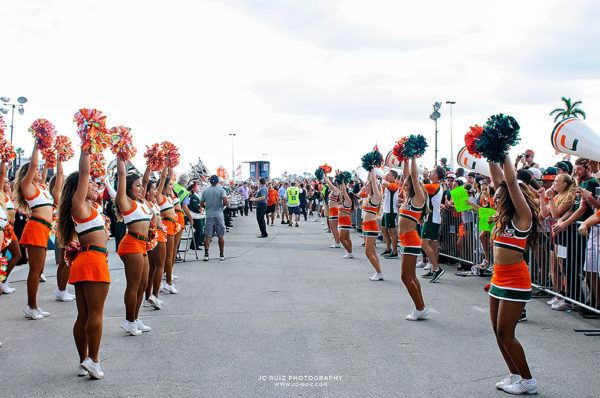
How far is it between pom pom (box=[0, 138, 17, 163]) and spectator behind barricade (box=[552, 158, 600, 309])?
7.20 meters

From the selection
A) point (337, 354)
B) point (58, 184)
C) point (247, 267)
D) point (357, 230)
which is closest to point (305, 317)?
point (337, 354)

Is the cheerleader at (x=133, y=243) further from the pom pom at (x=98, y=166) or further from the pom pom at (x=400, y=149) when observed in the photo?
the pom pom at (x=400, y=149)

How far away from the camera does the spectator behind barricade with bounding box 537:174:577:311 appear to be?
24.3 ft

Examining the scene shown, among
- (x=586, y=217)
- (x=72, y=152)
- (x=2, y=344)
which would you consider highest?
(x=72, y=152)

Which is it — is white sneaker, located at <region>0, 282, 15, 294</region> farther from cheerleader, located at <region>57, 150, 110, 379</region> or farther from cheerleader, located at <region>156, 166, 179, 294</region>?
cheerleader, located at <region>57, 150, 110, 379</region>

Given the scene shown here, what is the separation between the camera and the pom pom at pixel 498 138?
4332mm

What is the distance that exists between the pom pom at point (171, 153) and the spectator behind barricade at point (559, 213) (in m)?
5.37

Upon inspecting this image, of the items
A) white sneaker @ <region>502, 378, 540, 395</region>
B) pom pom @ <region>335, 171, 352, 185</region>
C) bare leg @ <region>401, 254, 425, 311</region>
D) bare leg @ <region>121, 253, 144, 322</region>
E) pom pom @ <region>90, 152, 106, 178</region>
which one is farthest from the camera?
pom pom @ <region>335, 171, 352, 185</region>

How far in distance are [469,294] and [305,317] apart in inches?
121

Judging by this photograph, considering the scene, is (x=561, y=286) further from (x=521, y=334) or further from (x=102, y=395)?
A: (x=102, y=395)

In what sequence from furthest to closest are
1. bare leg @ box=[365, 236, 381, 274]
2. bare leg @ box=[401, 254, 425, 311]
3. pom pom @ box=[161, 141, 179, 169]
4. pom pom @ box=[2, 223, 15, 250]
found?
1. bare leg @ box=[365, 236, 381, 274]
2. pom pom @ box=[161, 141, 179, 169]
3. bare leg @ box=[401, 254, 425, 311]
4. pom pom @ box=[2, 223, 15, 250]

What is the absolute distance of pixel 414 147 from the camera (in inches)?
259

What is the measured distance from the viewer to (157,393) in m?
4.27

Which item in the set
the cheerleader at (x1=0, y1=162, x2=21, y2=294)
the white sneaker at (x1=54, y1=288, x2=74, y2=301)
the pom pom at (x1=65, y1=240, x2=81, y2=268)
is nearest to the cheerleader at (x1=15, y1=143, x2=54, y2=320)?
the cheerleader at (x1=0, y1=162, x2=21, y2=294)
